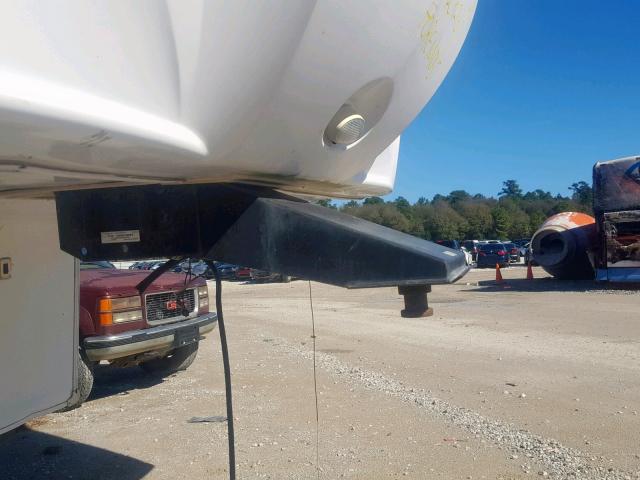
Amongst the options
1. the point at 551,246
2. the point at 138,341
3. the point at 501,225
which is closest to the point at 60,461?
the point at 138,341

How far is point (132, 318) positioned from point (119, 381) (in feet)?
6.15

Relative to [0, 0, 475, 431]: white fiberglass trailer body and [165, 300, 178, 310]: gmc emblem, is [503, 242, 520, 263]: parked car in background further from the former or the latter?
[0, 0, 475, 431]: white fiberglass trailer body

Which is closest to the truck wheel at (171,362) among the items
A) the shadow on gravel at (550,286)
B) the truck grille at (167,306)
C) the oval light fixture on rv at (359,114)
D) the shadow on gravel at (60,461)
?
the truck grille at (167,306)

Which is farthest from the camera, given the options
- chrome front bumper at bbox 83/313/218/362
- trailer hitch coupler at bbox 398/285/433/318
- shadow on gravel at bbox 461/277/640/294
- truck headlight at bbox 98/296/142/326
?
shadow on gravel at bbox 461/277/640/294

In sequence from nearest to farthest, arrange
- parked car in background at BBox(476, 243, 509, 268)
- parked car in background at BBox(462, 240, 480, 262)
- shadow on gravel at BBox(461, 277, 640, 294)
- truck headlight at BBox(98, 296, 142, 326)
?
truck headlight at BBox(98, 296, 142, 326) < shadow on gravel at BBox(461, 277, 640, 294) < parked car in background at BBox(476, 243, 509, 268) < parked car in background at BBox(462, 240, 480, 262)

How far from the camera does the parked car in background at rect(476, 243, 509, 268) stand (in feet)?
113

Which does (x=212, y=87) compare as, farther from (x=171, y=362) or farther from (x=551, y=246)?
(x=551, y=246)

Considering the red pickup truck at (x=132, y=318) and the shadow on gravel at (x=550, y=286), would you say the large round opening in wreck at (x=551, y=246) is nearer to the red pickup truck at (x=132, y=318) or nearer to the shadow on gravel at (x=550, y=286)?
the shadow on gravel at (x=550, y=286)

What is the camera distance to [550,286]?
19.8 metres

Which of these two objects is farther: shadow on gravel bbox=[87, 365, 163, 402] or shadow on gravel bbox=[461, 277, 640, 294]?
shadow on gravel bbox=[461, 277, 640, 294]

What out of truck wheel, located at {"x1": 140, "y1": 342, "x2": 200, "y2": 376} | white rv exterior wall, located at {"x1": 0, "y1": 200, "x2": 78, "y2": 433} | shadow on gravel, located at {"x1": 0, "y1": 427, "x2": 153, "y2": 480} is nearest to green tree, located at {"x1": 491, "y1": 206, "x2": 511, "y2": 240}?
truck wheel, located at {"x1": 140, "y1": 342, "x2": 200, "y2": 376}

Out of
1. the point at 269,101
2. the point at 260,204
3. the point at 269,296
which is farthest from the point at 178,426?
the point at 269,296

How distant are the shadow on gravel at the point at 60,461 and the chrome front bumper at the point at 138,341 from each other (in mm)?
778

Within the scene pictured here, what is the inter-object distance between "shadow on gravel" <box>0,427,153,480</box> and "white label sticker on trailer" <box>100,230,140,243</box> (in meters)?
2.81
